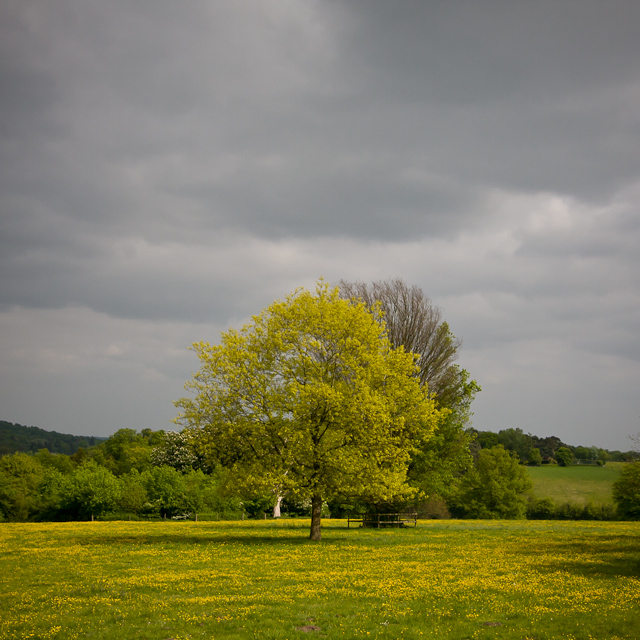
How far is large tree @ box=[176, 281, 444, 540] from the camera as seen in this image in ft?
99.1

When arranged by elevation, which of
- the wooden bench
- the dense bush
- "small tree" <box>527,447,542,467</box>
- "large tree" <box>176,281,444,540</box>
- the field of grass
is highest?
"large tree" <box>176,281,444,540</box>

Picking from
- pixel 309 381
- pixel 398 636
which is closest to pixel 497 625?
pixel 398 636

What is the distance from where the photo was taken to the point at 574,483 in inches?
4053

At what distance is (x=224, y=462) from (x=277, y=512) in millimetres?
45836

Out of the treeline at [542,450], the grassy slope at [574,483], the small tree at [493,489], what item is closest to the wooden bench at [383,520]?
the small tree at [493,489]

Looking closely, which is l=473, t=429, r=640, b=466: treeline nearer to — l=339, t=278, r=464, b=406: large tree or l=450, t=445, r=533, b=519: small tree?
l=450, t=445, r=533, b=519: small tree

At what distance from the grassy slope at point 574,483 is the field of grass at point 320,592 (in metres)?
69.5

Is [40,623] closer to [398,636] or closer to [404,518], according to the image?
[398,636]

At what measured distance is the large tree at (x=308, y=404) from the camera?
30219 mm

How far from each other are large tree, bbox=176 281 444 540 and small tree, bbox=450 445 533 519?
44168 millimetres

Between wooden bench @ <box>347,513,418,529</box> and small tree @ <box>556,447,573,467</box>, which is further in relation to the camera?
small tree @ <box>556,447,573,467</box>

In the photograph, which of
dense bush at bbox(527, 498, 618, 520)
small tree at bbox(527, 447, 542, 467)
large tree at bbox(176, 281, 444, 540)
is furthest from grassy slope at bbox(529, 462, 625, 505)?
large tree at bbox(176, 281, 444, 540)

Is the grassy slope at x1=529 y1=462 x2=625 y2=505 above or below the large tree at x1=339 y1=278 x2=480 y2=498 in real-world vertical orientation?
below

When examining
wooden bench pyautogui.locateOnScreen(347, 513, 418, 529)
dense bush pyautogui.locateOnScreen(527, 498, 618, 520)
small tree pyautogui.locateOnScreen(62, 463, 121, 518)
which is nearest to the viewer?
wooden bench pyautogui.locateOnScreen(347, 513, 418, 529)
